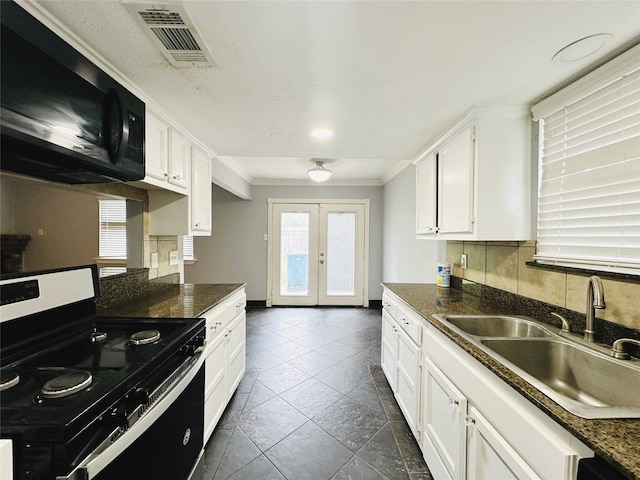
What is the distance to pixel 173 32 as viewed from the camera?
1.16 metres

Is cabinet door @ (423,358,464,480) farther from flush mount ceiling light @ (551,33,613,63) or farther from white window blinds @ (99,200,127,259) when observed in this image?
white window blinds @ (99,200,127,259)

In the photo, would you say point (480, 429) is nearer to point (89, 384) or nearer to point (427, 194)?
point (89, 384)

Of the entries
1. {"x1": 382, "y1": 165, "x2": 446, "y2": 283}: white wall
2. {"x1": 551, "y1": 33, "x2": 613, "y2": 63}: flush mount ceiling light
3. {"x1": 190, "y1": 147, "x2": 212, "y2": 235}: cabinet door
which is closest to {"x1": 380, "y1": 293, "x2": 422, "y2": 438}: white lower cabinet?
{"x1": 382, "y1": 165, "x2": 446, "y2": 283}: white wall

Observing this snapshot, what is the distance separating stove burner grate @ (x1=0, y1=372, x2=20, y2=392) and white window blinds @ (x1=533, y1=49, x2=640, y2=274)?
231 centimetres

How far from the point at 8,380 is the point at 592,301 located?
223 centimetres

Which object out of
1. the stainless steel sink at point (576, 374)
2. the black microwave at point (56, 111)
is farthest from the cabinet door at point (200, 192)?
the stainless steel sink at point (576, 374)

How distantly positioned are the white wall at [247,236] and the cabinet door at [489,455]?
4444 mm

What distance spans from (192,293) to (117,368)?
4.16ft

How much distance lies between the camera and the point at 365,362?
316cm

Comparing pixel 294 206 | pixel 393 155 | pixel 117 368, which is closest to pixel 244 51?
pixel 117 368

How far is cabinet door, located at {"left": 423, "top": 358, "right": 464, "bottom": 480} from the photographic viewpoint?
1.28 meters

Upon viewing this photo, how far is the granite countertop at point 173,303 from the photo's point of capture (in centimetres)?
169

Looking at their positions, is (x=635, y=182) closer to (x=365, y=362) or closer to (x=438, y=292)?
(x=438, y=292)

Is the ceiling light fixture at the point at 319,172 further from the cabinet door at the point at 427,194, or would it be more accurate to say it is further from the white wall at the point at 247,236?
the cabinet door at the point at 427,194
